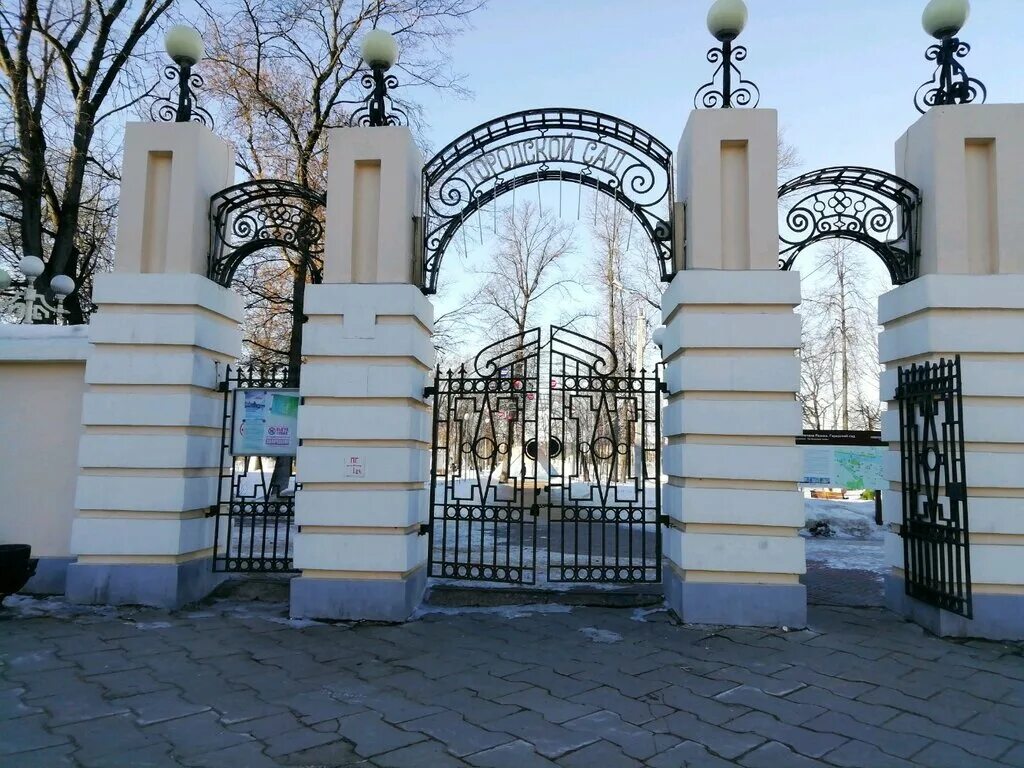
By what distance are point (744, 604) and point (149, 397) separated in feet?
21.4

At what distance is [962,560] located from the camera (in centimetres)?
687

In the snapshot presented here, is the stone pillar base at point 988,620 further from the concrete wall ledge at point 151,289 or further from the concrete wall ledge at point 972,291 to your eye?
the concrete wall ledge at point 151,289

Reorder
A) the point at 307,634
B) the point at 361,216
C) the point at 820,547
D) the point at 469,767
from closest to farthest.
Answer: the point at 469,767 < the point at 307,634 < the point at 361,216 < the point at 820,547

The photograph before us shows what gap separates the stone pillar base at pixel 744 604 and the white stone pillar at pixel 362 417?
290 centimetres

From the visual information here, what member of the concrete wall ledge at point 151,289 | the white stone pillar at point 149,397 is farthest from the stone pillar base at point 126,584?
the concrete wall ledge at point 151,289

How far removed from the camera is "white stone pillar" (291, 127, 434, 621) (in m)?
7.28

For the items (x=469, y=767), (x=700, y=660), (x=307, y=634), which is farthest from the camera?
(x=307, y=634)

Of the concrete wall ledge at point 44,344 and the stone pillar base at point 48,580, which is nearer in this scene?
the stone pillar base at point 48,580

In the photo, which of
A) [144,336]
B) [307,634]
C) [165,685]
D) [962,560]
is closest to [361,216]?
[144,336]

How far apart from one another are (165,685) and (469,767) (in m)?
2.64

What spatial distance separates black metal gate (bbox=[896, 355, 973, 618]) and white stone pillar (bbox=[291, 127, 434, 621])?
5.09 m

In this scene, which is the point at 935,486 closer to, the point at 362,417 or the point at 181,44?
Answer: the point at 362,417

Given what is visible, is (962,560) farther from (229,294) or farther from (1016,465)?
(229,294)

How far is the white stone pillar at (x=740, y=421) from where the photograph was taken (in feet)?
23.1
